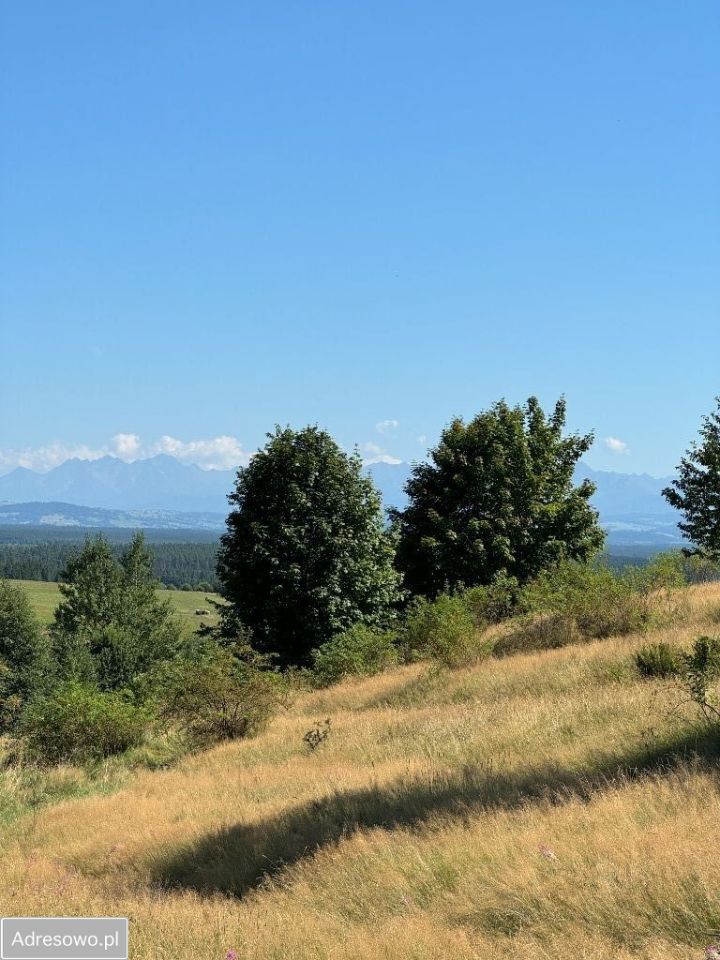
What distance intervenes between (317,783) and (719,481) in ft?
65.9

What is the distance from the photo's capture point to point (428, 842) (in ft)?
23.9

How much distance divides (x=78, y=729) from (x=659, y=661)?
14.0 meters

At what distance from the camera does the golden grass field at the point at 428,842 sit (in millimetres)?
5180

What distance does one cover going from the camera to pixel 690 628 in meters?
17.8

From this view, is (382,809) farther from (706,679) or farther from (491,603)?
(491,603)

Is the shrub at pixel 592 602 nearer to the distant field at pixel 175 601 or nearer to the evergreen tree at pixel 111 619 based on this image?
the evergreen tree at pixel 111 619

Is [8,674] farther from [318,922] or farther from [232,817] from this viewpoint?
[318,922]

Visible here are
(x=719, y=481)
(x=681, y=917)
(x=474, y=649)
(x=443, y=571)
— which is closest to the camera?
(x=681, y=917)

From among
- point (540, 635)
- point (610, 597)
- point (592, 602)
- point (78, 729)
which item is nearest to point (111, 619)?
point (78, 729)

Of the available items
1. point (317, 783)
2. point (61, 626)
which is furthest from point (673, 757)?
point (61, 626)

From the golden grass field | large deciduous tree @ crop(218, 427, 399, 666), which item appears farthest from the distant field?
the golden grass field

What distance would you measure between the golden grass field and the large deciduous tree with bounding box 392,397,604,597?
2055 centimetres

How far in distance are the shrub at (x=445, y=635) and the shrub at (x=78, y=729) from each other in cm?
838

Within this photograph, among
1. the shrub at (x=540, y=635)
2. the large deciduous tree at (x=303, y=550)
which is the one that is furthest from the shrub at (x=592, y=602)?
the large deciduous tree at (x=303, y=550)
